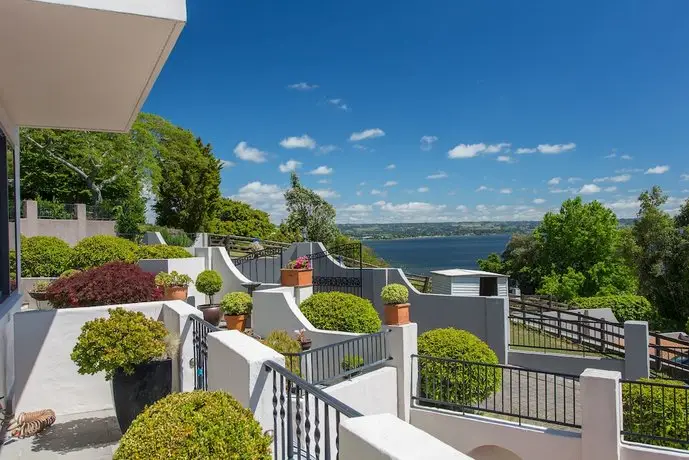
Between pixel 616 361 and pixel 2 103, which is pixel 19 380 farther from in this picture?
pixel 616 361

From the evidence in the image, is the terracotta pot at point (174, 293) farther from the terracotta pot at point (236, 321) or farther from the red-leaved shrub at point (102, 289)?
the red-leaved shrub at point (102, 289)

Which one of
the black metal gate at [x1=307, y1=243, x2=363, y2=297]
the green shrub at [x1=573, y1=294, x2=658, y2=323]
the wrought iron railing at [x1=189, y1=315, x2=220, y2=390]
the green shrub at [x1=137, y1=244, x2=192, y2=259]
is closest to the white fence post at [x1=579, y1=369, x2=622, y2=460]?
the wrought iron railing at [x1=189, y1=315, x2=220, y2=390]

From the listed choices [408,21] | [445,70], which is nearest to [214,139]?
[408,21]

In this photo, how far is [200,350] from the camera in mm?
4609

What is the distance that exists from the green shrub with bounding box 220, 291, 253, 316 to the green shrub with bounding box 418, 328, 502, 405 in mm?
4301

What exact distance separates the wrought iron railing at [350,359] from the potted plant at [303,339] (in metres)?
0.78

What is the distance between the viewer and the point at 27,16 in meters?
3.02

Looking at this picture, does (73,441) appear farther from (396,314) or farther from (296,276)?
(296,276)

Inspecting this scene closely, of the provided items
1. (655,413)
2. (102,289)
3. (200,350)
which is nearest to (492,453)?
(655,413)

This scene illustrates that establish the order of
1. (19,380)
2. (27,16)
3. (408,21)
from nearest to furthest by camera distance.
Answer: (27,16)
(19,380)
(408,21)

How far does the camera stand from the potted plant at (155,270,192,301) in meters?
10.6

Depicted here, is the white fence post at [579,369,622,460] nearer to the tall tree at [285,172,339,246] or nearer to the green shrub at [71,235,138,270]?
the green shrub at [71,235,138,270]

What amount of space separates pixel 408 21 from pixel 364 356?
97.0 ft

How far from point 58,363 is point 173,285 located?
5.55m
